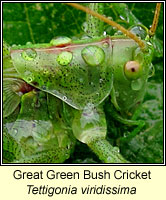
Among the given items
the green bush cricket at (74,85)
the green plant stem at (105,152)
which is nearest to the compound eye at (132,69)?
the green bush cricket at (74,85)

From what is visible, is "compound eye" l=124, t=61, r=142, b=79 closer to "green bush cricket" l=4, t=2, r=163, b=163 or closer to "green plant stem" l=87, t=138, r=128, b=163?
"green bush cricket" l=4, t=2, r=163, b=163

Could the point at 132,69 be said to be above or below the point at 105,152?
above

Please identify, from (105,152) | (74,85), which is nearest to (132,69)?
(74,85)

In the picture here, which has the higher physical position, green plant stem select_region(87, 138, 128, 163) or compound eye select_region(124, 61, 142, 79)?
compound eye select_region(124, 61, 142, 79)

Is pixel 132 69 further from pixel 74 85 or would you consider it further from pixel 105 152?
pixel 105 152

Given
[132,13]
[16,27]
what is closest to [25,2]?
[16,27]

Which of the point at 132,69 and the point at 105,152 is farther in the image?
the point at 105,152

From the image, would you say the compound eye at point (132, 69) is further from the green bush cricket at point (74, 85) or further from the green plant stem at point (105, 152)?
the green plant stem at point (105, 152)

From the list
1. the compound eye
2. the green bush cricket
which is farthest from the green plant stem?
the compound eye
